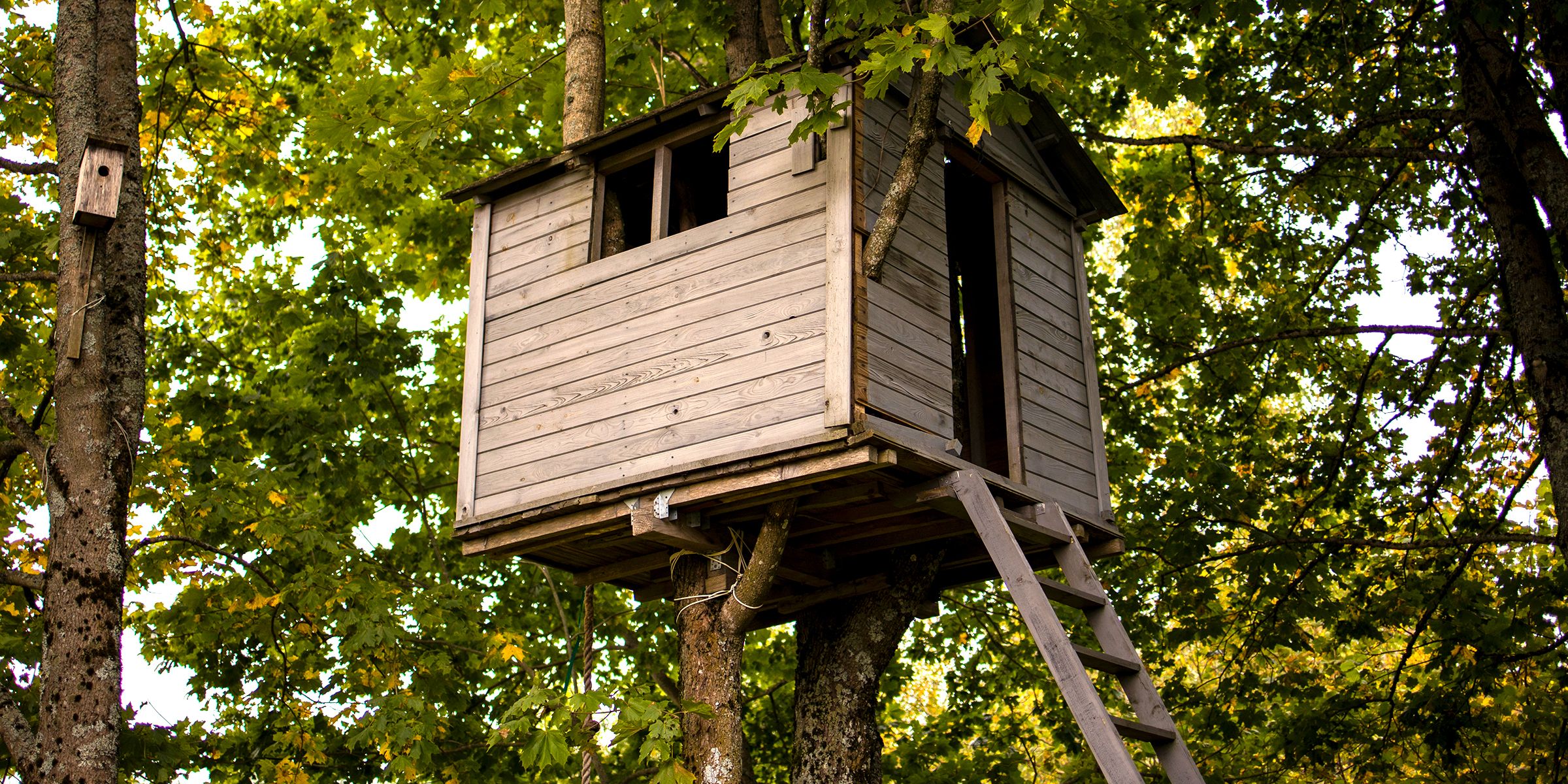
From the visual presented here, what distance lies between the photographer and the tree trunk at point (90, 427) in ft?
19.4

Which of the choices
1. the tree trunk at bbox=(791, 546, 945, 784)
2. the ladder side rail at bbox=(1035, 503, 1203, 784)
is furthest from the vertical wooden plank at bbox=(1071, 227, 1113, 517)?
the tree trunk at bbox=(791, 546, 945, 784)

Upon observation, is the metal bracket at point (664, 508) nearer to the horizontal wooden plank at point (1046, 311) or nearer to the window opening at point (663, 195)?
the window opening at point (663, 195)

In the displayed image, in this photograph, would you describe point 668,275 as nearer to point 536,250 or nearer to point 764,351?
point 764,351

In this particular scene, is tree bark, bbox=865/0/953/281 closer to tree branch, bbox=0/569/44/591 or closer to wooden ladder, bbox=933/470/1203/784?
wooden ladder, bbox=933/470/1203/784

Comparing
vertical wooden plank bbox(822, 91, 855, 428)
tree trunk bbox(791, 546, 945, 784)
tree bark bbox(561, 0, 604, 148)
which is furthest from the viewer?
tree bark bbox(561, 0, 604, 148)

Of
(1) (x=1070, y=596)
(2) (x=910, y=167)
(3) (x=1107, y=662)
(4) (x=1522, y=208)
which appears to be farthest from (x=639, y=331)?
(4) (x=1522, y=208)

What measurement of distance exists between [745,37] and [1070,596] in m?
5.13

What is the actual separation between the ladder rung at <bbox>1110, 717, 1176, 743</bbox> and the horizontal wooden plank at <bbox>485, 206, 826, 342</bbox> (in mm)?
2771

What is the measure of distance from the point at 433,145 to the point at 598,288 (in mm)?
5803

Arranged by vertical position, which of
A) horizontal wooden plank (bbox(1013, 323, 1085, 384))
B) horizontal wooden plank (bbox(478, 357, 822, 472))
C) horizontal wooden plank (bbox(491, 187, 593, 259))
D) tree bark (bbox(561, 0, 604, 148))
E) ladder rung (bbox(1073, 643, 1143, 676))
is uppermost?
tree bark (bbox(561, 0, 604, 148))

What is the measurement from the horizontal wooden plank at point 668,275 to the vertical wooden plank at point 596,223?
0.58ft

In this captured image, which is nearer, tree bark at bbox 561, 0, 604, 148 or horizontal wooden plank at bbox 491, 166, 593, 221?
horizontal wooden plank at bbox 491, 166, 593, 221

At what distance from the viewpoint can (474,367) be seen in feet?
26.5

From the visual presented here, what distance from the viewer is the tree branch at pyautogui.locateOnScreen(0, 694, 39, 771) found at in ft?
18.9
